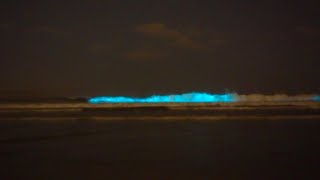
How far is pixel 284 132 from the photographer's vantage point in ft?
69.0

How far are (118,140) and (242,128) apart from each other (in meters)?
7.01

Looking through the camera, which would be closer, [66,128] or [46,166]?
[46,166]

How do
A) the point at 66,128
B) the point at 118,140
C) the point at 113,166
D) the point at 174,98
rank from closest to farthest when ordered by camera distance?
the point at 113,166, the point at 118,140, the point at 66,128, the point at 174,98

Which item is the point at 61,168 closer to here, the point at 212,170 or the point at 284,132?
the point at 212,170

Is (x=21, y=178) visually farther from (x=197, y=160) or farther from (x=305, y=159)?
(x=305, y=159)

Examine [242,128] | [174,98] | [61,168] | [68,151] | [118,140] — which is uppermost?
[174,98]

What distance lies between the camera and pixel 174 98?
270 ft

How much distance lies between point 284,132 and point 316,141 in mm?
3738

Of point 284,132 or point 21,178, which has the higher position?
point 284,132

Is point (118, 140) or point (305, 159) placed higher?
point (118, 140)

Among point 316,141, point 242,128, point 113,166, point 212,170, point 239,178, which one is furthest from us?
point 242,128

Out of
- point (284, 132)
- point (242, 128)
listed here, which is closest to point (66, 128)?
point (242, 128)

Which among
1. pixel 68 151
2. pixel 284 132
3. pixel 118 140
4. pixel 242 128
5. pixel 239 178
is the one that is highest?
pixel 242 128

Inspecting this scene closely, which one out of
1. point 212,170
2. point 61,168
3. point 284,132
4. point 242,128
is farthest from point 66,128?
point 212,170
